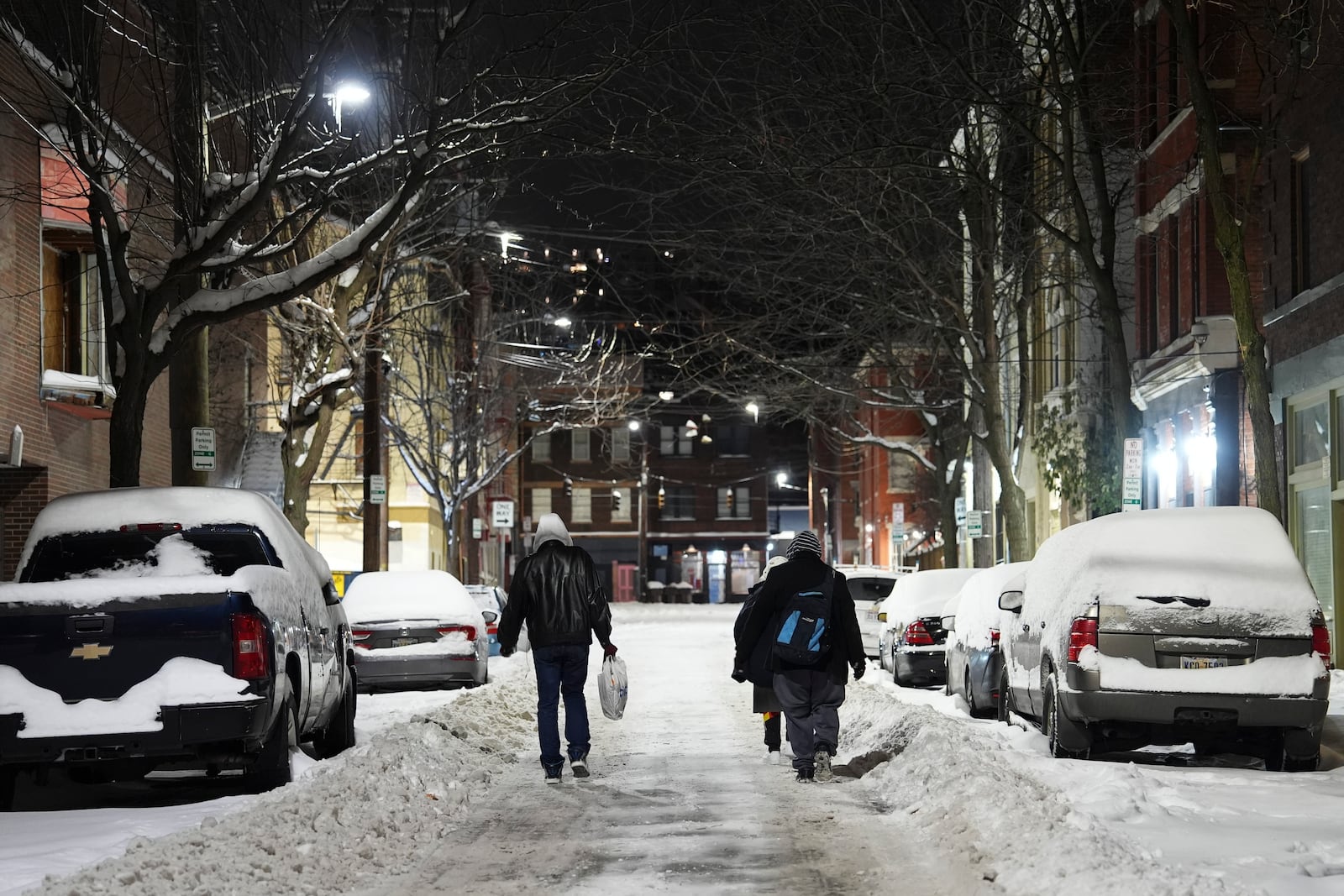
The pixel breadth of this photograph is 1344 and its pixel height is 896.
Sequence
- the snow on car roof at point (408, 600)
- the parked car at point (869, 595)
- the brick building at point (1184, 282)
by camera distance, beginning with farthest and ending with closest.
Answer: the parked car at point (869, 595) → the brick building at point (1184, 282) → the snow on car roof at point (408, 600)

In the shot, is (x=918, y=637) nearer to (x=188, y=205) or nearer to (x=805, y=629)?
(x=805, y=629)

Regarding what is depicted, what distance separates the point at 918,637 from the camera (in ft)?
76.9

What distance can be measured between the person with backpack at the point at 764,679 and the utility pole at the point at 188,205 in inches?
263

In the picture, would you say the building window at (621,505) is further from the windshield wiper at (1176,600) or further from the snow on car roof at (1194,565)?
the windshield wiper at (1176,600)

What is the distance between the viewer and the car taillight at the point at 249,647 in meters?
10.8

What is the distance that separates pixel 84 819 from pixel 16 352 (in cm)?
1402

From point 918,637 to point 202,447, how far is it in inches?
403

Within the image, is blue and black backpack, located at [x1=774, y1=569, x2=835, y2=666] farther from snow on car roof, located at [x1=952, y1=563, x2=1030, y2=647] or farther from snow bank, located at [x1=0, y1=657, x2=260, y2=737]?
snow on car roof, located at [x1=952, y1=563, x2=1030, y2=647]

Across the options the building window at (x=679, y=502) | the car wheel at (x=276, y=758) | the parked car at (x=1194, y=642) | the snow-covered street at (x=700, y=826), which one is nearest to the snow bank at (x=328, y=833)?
the snow-covered street at (x=700, y=826)

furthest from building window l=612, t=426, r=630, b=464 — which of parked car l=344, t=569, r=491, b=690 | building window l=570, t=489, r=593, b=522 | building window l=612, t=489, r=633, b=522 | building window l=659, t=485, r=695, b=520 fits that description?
parked car l=344, t=569, r=491, b=690

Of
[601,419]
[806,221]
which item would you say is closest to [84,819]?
[806,221]

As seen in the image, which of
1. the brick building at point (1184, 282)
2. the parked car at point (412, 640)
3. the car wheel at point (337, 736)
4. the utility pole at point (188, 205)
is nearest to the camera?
the car wheel at point (337, 736)

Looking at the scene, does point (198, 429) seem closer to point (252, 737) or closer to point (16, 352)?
point (16, 352)

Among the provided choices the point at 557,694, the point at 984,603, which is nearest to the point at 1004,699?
the point at 984,603
